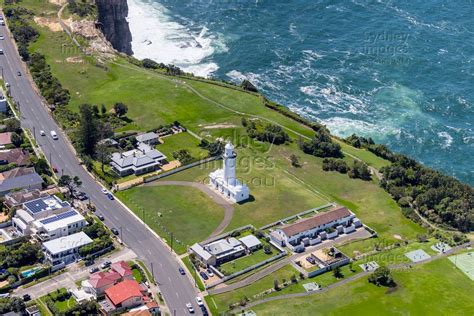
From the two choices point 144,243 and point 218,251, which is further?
point 144,243

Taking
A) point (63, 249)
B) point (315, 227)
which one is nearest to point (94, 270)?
point (63, 249)

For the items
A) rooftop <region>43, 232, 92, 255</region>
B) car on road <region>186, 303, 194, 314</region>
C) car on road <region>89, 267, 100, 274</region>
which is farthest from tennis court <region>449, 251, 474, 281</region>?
rooftop <region>43, 232, 92, 255</region>

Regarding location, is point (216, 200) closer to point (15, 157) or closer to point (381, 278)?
point (381, 278)

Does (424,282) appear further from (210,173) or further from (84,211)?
(84,211)

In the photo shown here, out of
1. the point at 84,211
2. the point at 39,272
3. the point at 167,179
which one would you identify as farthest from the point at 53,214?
the point at 167,179

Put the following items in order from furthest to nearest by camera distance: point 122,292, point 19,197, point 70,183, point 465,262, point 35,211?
point 70,183 < point 19,197 < point 35,211 < point 465,262 < point 122,292

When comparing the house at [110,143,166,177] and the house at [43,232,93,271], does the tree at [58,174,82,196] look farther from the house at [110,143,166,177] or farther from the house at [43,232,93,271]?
the house at [43,232,93,271]
